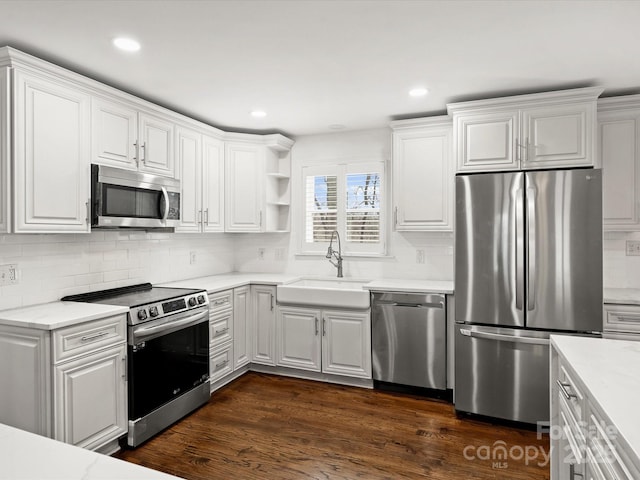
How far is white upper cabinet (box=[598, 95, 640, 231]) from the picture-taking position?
129 inches

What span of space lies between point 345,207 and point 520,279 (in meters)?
2.06

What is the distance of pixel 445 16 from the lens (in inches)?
84.3

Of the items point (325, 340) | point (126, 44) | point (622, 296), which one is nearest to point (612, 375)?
point (622, 296)

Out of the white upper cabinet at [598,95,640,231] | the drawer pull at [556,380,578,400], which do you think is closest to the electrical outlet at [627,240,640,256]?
the white upper cabinet at [598,95,640,231]

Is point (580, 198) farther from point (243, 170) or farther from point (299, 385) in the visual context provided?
point (243, 170)

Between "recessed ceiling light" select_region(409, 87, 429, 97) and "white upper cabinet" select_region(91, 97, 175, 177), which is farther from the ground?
"recessed ceiling light" select_region(409, 87, 429, 97)

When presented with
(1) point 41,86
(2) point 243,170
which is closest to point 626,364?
(1) point 41,86

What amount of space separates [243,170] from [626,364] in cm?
374

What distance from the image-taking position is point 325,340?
12.9 feet

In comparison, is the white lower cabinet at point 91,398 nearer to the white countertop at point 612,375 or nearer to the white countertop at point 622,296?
the white countertop at point 612,375

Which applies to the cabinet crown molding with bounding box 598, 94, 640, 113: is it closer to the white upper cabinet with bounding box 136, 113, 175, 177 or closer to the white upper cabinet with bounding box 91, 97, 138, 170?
the white upper cabinet with bounding box 136, 113, 175, 177

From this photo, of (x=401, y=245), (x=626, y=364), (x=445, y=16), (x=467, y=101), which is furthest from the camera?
(x=401, y=245)

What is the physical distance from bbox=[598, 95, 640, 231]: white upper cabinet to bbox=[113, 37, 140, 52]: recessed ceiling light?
3.49m

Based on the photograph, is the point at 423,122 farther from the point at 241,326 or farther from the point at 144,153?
the point at 241,326
